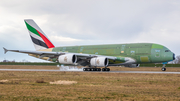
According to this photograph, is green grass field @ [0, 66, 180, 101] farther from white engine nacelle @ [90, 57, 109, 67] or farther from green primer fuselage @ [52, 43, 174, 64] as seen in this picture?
green primer fuselage @ [52, 43, 174, 64]

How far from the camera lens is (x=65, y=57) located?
39.1m

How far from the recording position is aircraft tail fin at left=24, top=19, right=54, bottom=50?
4734 centimetres

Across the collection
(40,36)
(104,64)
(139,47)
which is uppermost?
(40,36)

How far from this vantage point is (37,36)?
47.6 metres

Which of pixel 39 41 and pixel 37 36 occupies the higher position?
pixel 37 36

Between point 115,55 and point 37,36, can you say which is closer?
point 115,55

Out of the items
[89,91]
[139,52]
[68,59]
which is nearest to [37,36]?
[68,59]

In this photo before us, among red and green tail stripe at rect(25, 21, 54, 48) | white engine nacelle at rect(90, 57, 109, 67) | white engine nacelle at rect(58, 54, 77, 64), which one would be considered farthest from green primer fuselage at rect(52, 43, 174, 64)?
red and green tail stripe at rect(25, 21, 54, 48)

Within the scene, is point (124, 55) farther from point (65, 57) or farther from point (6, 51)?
point (6, 51)

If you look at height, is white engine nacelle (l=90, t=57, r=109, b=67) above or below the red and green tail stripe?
below

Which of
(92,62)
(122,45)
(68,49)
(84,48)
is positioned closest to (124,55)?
(122,45)

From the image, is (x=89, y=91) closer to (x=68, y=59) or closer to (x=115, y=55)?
(x=68, y=59)

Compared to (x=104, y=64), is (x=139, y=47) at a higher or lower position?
higher

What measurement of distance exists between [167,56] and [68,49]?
19.9 metres
